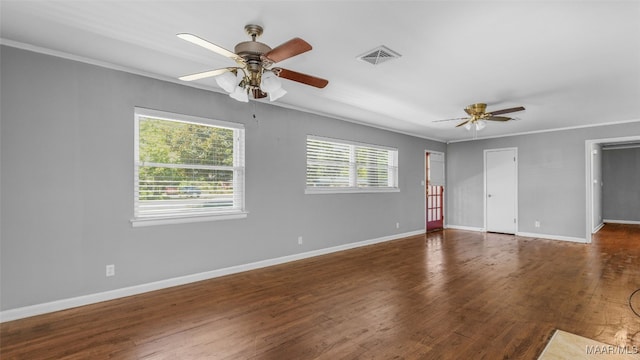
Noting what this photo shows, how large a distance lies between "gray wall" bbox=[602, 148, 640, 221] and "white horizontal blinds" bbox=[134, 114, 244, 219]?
11571mm

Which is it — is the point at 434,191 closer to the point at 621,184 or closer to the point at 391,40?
the point at 621,184

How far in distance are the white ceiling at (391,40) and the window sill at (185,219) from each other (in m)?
1.73

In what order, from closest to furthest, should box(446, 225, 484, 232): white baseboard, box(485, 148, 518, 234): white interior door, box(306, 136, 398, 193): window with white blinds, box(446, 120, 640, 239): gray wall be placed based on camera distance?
box(306, 136, 398, 193): window with white blinds < box(446, 120, 640, 239): gray wall < box(485, 148, 518, 234): white interior door < box(446, 225, 484, 232): white baseboard

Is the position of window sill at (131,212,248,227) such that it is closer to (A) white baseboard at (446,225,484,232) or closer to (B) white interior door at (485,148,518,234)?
(A) white baseboard at (446,225,484,232)

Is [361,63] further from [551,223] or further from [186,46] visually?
[551,223]

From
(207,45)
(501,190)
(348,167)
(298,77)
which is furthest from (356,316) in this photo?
(501,190)

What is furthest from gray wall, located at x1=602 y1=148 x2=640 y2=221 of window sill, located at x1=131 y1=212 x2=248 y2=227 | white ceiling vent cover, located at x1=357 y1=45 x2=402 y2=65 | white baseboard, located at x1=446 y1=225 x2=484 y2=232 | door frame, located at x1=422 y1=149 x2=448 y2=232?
window sill, located at x1=131 y1=212 x2=248 y2=227

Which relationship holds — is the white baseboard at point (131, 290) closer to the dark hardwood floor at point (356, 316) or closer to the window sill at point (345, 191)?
the dark hardwood floor at point (356, 316)

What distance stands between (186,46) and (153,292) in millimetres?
2742

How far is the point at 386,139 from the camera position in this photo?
685 cm

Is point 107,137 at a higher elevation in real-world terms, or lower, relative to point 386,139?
lower

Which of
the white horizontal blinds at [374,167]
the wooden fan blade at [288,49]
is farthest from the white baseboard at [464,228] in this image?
the wooden fan blade at [288,49]

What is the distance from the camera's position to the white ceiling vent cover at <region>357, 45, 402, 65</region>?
2871 millimetres

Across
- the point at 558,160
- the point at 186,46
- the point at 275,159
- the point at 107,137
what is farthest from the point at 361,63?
the point at 558,160
